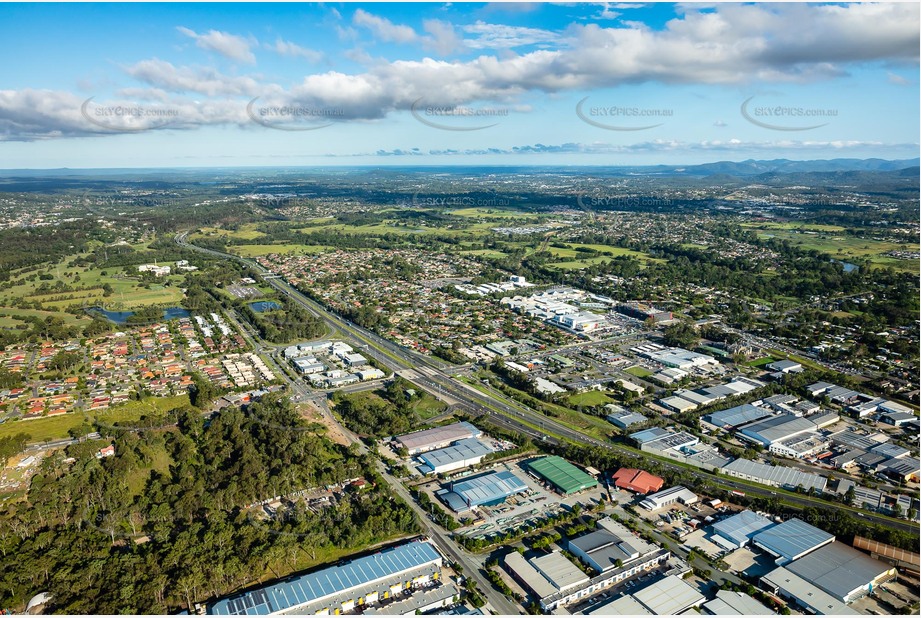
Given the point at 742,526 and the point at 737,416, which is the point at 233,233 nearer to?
the point at 737,416

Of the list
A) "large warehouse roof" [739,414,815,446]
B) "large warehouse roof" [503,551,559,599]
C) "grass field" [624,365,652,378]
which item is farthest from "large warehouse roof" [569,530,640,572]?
"grass field" [624,365,652,378]

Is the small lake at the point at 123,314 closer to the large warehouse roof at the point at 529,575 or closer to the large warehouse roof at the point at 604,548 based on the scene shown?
the large warehouse roof at the point at 529,575

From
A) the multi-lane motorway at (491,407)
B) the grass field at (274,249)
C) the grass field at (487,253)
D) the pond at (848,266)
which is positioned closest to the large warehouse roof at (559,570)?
the multi-lane motorway at (491,407)

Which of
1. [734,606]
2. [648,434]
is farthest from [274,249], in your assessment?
[734,606]

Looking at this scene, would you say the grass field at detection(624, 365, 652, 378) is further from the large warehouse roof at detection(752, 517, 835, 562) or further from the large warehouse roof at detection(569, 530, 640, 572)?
the large warehouse roof at detection(569, 530, 640, 572)

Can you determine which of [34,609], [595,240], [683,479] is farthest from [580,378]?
[595,240]
